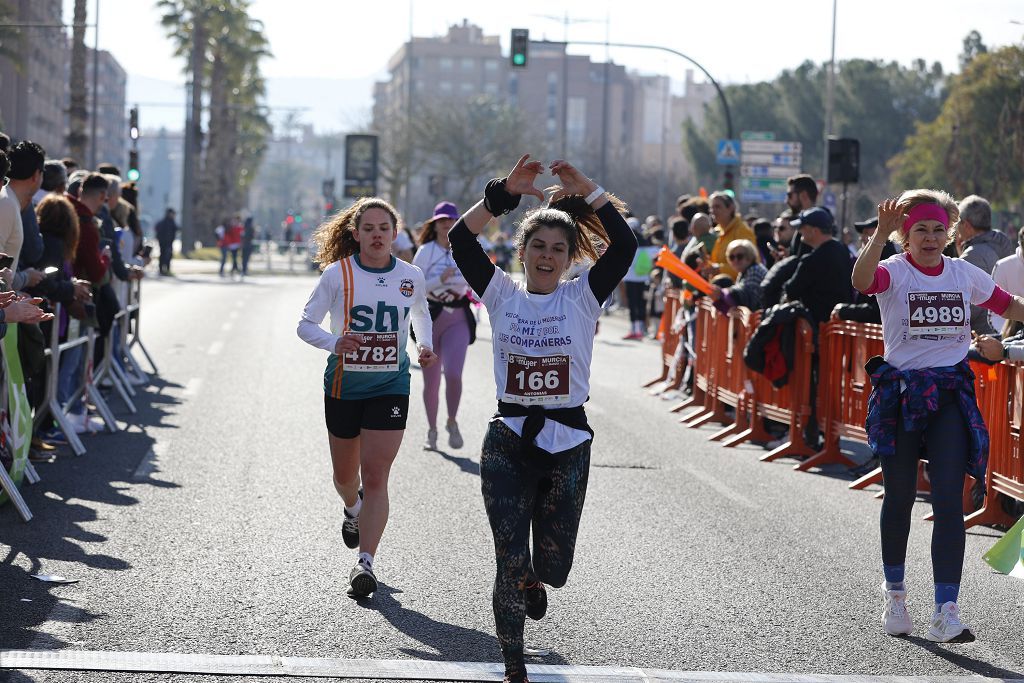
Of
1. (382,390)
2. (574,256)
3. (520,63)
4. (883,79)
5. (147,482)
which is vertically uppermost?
(883,79)

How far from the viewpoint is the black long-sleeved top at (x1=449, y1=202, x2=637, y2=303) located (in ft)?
17.4

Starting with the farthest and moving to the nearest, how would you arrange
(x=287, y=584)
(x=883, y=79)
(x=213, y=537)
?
(x=883, y=79), (x=213, y=537), (x=287, y=584)

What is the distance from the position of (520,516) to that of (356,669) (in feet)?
2.74

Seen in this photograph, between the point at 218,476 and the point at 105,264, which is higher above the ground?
the point at 105,264

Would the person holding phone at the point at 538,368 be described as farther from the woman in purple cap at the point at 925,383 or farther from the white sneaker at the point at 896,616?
the white sneaker at the point at 896,616

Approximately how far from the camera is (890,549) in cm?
627

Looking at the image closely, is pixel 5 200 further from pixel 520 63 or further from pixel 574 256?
pixel 520 63

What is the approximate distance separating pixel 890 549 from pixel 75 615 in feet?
11.0

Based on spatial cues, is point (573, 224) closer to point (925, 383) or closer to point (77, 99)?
point (925, 383)

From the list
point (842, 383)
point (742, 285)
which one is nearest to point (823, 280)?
point (842, 383)

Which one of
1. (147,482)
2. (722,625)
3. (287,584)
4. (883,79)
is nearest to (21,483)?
(147,482)

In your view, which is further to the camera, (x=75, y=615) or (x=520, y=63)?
(x=520, y=63)

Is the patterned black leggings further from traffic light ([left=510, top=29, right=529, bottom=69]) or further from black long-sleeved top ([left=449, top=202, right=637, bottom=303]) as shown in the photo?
traffic light ([left=510, top=29, right=529, bottom=69])

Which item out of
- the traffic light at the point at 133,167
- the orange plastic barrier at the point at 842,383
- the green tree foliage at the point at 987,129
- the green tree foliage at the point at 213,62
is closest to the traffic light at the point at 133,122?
the traffic light at the point at 133,167
